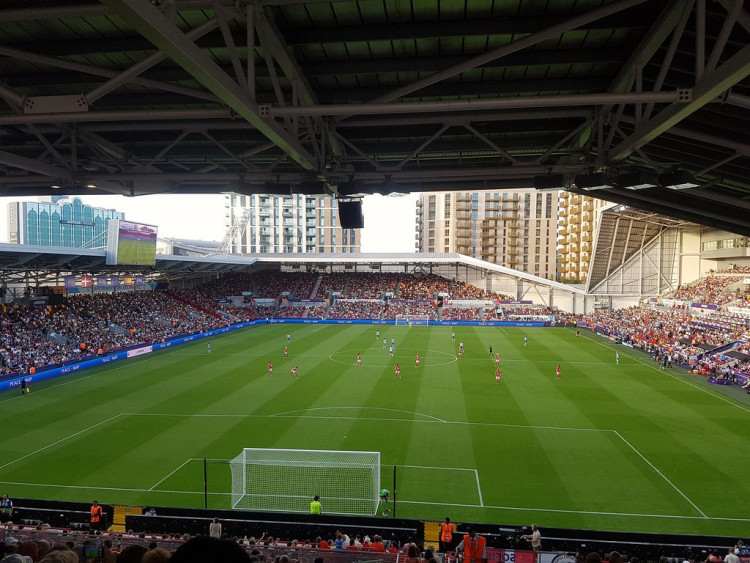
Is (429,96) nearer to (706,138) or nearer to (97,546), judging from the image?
(706,138)

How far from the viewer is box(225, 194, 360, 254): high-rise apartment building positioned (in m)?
115

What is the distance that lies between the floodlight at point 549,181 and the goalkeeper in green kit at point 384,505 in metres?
9.59

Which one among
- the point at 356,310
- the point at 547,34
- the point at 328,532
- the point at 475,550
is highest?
the point at 547,34

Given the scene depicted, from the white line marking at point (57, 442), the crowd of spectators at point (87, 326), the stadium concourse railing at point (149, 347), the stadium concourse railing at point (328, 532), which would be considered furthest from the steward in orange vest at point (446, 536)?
the crowd of spectators at point (87, 326)

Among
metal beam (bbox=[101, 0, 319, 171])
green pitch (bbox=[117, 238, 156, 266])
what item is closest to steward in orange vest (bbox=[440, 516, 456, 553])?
metal beam (bbox=[101, 0, 319, 171])

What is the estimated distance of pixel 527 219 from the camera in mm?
114812

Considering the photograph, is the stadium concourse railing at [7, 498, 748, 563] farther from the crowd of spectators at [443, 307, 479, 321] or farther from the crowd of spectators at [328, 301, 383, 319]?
the crowd of spectators at [443, 307, 479, 321]

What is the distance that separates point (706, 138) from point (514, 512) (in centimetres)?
1125

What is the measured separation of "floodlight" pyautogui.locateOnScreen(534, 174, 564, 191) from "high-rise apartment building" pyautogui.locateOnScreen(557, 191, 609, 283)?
264ft

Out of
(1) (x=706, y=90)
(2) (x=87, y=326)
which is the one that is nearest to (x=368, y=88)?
(1) (x=706, y=90)

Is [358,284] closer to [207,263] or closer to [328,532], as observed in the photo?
[207,263]

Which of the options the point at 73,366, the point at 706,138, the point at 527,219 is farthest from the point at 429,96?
the point at 527,219

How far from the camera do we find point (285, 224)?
116 metres

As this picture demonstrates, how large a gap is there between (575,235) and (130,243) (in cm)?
8034
